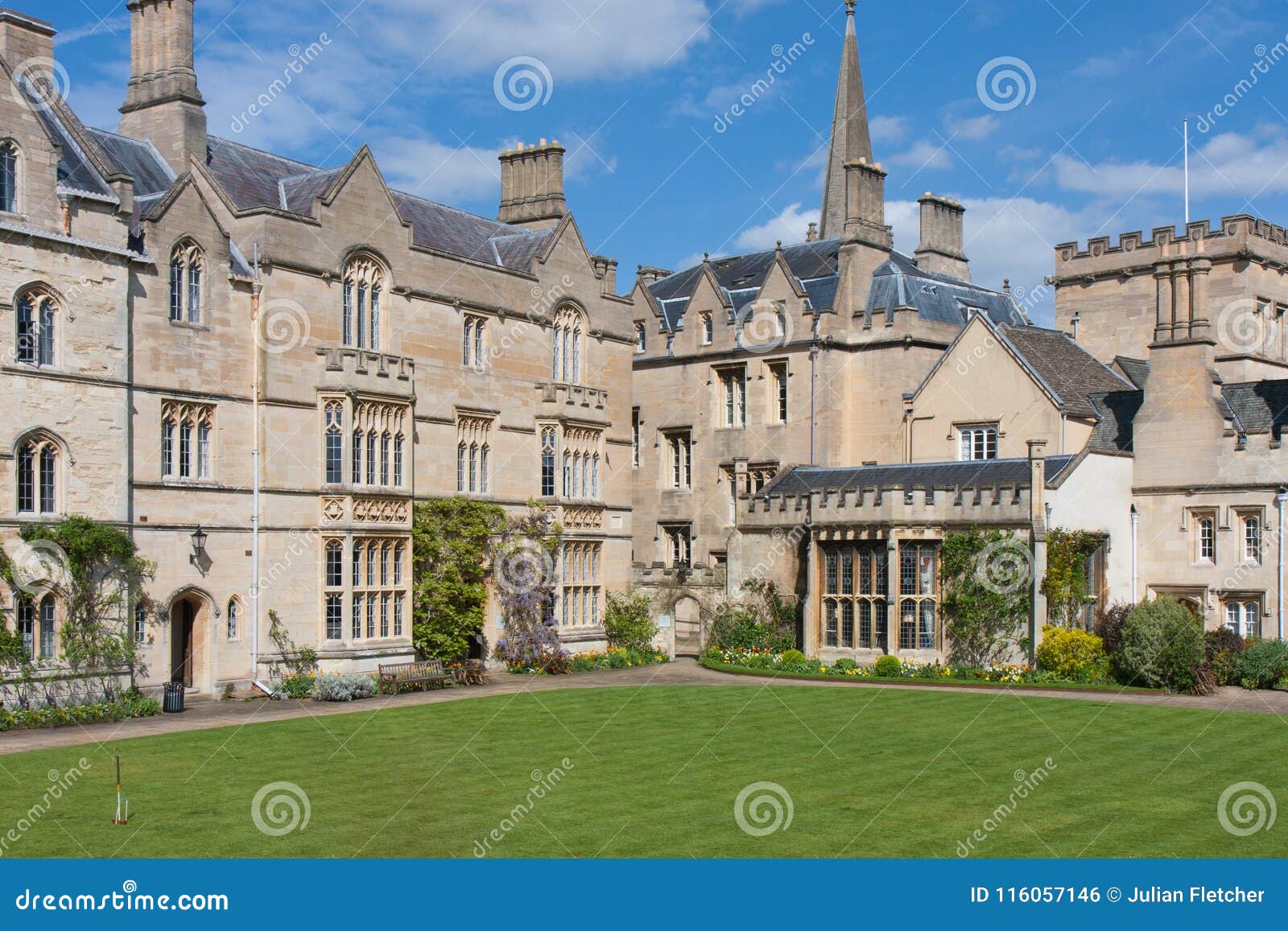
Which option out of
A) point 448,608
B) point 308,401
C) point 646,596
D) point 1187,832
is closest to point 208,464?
point 308,401

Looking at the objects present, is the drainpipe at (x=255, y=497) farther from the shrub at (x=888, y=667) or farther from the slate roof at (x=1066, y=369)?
the slate roof at (x=1066, y=369)

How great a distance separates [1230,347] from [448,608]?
25572 mm

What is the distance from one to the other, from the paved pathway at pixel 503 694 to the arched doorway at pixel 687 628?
3894mm

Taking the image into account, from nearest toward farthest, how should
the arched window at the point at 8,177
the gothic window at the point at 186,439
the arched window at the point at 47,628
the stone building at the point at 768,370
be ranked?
the arched window at the point at 8,177, the arched window at the point at 47,628, the gothic window at the point at 186,439, the stone building at the point at 768,370

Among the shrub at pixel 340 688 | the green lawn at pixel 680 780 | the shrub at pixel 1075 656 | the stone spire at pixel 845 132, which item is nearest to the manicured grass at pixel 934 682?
the shrub at pixel 1075 656

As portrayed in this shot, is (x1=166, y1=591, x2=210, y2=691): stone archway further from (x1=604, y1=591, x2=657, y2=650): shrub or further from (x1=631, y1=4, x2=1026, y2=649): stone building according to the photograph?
(x1=631, y1=4, x2=1026, y2=649): stone building

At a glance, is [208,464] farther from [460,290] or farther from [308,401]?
[460,290]

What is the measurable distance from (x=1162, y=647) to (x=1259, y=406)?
8.93 metres

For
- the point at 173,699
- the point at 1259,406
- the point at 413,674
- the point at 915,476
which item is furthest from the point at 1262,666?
the point at 173,699

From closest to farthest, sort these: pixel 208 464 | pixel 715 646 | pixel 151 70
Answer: pixel 208 464 < pixel 151 70 < pixel 715 646

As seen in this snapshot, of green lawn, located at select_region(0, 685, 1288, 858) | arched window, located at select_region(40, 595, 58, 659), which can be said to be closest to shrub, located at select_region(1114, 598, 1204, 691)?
green lawn, located at select_region(0, 685, 1288, 858)

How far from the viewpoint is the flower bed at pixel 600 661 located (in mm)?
33969

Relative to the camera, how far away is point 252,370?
28.5m

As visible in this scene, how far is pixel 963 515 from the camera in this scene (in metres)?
32.8
